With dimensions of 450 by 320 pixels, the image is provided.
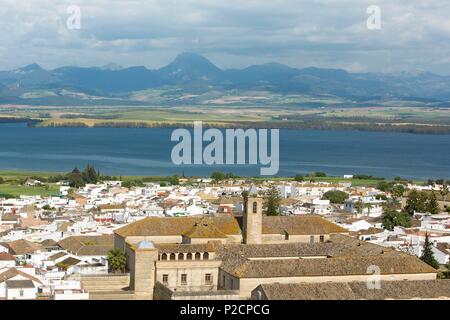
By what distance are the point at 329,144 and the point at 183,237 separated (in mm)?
88830

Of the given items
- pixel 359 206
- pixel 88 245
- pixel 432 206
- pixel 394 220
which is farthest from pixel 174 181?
pixel 88 245

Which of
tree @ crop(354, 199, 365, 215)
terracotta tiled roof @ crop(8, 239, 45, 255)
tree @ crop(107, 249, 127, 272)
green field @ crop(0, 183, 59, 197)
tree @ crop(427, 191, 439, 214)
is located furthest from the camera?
green field @ crop(0, 183, 59, 197)

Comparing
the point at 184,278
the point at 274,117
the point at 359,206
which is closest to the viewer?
the point at 184,278

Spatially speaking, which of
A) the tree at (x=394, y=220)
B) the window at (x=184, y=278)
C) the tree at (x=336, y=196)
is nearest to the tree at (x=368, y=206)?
the tree at (x=336, y=196)

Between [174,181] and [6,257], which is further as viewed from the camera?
[174,181]

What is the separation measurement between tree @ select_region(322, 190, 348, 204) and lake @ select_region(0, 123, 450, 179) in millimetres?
20179

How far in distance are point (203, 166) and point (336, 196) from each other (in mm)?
31774

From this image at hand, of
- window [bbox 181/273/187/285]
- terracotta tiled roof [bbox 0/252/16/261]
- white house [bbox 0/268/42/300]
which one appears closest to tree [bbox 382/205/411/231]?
terracotta tiled roof [bbox 0/252/16/261]

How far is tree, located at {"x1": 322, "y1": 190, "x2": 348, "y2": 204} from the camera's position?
3896 centimetres

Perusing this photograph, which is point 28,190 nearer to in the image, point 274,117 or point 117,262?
point 117,262

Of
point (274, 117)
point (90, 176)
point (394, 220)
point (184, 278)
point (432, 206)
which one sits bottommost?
point (274, 117)

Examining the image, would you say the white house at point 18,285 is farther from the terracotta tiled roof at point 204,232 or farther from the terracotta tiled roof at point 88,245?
the terracotta tiled roof at point 88,245

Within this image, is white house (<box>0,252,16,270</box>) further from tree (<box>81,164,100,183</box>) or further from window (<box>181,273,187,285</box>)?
tree (<box>81,164,100,183</box>)

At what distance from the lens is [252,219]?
18250 millimetres
